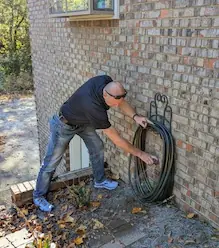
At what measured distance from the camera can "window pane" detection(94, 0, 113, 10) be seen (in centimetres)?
360

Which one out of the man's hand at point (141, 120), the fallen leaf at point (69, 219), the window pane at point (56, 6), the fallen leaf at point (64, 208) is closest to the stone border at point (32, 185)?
the fallen leaf at point (64, 208)

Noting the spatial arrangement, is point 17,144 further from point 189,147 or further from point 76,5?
point 189,147

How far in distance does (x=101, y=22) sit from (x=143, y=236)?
108 inches

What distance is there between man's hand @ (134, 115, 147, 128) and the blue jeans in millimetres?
674

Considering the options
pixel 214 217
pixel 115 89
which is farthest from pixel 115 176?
pixel 214 217

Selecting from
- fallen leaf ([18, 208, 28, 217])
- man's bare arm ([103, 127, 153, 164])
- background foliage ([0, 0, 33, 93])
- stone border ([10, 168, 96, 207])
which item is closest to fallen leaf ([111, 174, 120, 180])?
stone border ([10, 168, 96, 207])

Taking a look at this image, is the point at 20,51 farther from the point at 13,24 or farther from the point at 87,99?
the point at 87,99

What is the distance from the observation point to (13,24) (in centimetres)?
1931

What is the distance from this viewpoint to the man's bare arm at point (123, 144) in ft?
11.1

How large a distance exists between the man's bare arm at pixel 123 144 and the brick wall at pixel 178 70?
371 mm

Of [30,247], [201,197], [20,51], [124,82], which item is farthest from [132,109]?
[20,51]

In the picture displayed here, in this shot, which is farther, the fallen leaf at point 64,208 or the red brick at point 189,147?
the fallen leaf at point 64,208

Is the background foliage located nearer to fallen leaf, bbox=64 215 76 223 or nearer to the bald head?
fallen leaf, bbox=64 215 76 223

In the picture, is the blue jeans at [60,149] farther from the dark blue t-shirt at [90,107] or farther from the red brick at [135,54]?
the red brick at [135,54]
